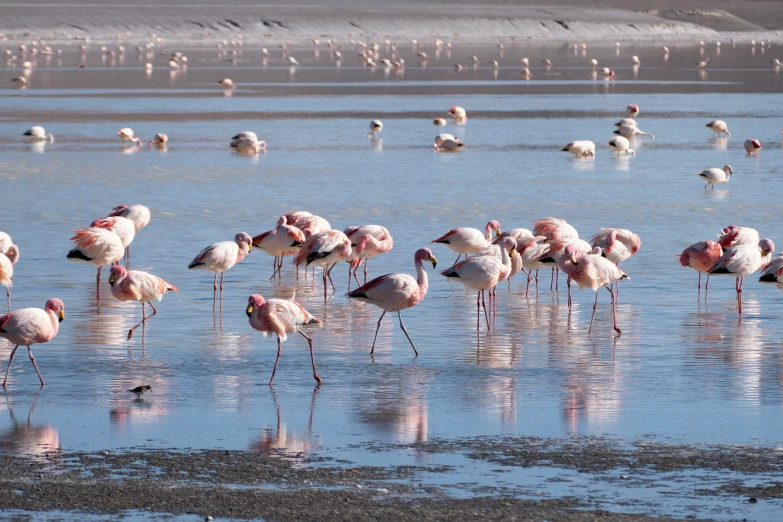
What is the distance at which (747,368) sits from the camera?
9.16 meters

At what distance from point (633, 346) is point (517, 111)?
26483 millimetres

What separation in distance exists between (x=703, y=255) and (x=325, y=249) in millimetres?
3543

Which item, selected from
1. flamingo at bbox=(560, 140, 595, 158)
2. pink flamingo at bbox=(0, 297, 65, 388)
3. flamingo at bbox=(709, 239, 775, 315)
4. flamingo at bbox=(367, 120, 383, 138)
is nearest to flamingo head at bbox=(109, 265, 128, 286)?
pink flamingo at bbox=(0, 297, 65, 388)

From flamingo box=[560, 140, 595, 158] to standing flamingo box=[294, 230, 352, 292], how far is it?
12.7 metres

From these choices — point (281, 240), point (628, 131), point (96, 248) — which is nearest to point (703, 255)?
point (281, 240)

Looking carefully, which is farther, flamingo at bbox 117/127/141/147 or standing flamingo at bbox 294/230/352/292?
flamingo at bbox 117/127/141/147

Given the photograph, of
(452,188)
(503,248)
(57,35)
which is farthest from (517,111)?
(57,35)

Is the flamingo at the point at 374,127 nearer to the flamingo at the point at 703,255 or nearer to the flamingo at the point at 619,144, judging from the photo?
the flamingo at the point at 619,144

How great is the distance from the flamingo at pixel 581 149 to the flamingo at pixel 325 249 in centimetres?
1268

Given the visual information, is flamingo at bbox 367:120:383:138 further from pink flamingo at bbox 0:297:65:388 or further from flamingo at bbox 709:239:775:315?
pink flamingo at bbox 0:297:65:388

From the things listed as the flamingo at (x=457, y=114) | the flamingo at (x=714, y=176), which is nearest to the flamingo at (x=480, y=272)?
the flamingo at (x=714, y=176)

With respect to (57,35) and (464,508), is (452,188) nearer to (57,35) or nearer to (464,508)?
(464,508)

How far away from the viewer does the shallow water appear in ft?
25.8

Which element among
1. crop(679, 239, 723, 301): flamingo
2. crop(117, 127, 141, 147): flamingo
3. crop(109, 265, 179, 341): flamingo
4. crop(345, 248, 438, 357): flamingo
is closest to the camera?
crop(345, 248, 438, 357): flamingo
